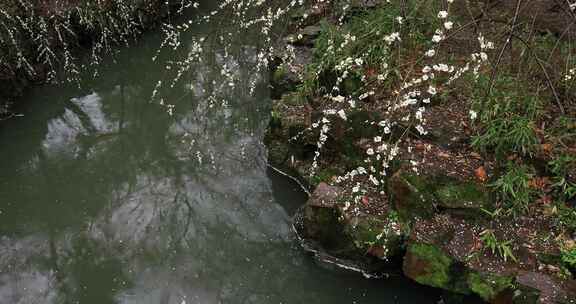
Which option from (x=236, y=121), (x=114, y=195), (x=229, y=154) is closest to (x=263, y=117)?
(x=236, y=121)

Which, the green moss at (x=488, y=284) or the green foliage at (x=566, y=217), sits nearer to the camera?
the green moss at (x=488, y=284)

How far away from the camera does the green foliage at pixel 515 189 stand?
348 centimetres

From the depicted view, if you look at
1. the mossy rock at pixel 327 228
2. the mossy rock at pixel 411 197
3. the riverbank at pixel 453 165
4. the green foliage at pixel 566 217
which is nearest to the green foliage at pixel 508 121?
the riverbank at pixel 453 165

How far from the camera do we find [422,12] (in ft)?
15.4

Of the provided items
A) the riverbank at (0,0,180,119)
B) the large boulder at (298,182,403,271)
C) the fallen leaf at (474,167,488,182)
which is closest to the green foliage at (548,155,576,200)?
the fallen leaf at (474,167,488,182)

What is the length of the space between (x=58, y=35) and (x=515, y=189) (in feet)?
19.1

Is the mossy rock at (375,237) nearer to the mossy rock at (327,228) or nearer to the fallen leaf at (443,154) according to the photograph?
the mossy rock at (327,228)

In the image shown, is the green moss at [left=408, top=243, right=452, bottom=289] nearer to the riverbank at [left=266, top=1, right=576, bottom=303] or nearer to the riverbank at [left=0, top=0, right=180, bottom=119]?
the riverbank at [left=266, top=1, right=576, bottom=303]

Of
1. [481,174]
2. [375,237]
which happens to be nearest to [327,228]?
[375,237]

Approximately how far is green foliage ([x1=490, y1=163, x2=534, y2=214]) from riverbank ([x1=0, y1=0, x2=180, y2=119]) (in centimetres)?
481

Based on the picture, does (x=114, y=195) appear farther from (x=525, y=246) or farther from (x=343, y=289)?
(x=525, y=246)

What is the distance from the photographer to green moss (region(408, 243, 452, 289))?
3.42 metres

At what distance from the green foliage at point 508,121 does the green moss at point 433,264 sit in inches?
37.5

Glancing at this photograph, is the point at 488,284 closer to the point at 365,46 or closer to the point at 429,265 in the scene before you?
the point at 429,265
